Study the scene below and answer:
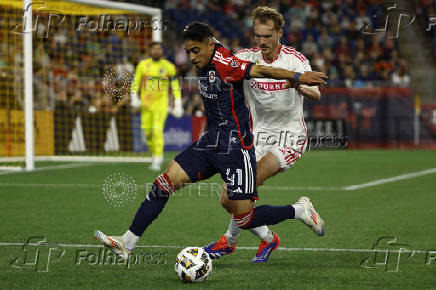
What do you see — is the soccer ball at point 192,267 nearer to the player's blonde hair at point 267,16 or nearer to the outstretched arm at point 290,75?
the outstretched arm at point 290,75

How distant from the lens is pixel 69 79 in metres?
19.8

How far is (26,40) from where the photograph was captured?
14633 millimetres

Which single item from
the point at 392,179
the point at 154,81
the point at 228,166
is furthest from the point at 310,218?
the point at 154,81

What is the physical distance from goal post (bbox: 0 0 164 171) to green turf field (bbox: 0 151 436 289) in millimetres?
2019

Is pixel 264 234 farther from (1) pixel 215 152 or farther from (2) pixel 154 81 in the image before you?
(2) pixel 154 81

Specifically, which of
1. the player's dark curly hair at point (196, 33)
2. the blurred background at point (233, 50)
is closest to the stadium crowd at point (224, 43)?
the blurred background at point (233, 50)

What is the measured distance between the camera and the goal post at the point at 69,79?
16.2m

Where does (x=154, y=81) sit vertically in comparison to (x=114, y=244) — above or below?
above

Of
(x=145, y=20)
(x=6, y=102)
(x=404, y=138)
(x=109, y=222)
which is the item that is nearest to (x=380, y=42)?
(x=404, y=138)

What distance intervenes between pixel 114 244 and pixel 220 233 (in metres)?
2.26

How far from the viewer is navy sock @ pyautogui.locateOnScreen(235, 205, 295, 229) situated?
6.64 meters

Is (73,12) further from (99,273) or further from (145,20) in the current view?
(99,273)

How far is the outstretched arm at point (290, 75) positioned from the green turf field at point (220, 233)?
146 cm

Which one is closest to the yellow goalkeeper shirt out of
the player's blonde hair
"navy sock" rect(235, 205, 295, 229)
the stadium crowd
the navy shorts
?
the stadium crowd
